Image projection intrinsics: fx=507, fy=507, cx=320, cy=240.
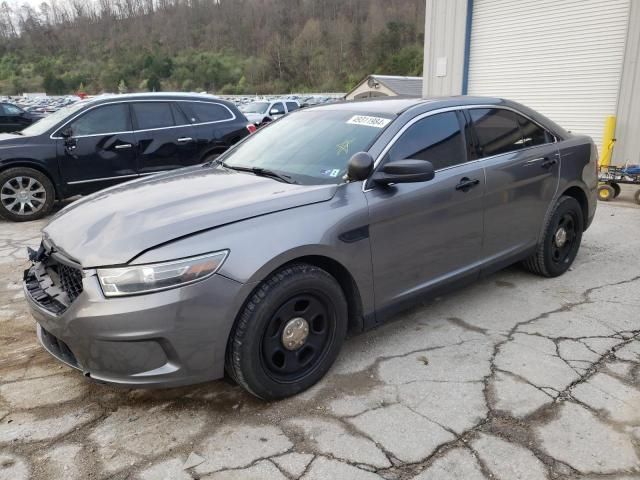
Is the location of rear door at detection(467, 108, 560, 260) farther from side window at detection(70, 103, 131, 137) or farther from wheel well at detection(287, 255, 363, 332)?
side window at detection(70, 103, 131, 137)

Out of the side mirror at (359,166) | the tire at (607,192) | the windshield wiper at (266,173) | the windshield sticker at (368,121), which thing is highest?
the windshield sticker at (368,121)

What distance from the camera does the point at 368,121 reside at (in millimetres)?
3391

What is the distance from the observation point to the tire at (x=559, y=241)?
14.2ft

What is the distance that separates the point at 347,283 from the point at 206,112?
5.66m

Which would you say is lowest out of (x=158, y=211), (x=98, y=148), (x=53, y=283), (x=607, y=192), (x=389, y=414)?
(x=607, y=192)

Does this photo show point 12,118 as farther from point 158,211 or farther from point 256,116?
point 158,211

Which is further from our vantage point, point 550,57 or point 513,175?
point 550,57

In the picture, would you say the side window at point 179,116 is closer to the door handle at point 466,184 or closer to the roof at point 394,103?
the roof at point 394,103

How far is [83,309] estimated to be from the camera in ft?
7.66

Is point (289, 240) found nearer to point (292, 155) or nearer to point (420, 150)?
point (292, 155)

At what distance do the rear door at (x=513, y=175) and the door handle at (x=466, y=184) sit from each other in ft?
0.61

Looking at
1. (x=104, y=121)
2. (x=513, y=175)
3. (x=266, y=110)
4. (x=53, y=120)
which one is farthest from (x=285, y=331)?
(x=266, y=110)

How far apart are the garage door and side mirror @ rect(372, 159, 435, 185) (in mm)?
8750

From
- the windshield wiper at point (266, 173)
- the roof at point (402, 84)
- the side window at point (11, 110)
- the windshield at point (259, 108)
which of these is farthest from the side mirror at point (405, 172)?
the roof at point (402, 84)
